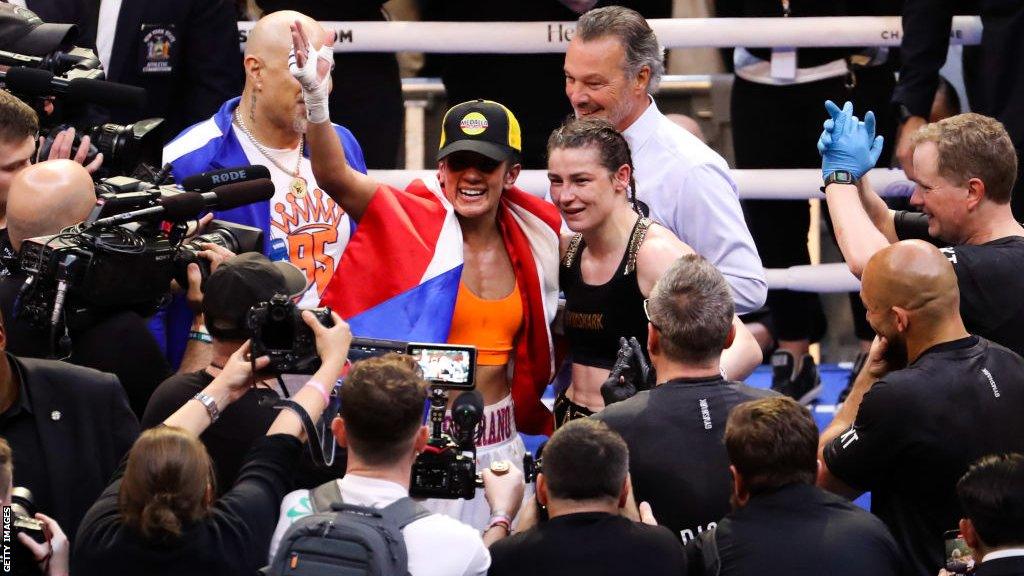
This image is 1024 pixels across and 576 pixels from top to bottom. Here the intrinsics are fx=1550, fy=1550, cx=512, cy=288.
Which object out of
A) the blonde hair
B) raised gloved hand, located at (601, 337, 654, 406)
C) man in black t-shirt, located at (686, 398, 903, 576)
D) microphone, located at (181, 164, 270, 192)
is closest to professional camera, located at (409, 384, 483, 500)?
raised gloved hand, located at (601, 337, 654, 406)

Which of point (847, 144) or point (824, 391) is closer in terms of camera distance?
point (847, 144)

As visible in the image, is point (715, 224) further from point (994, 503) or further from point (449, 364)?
point (994, 503)

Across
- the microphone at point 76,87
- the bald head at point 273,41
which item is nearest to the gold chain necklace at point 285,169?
the bald head at point 273,41

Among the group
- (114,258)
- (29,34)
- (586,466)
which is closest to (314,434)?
(586,466)

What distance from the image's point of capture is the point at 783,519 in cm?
341

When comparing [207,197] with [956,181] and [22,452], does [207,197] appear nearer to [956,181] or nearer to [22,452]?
[22,452]

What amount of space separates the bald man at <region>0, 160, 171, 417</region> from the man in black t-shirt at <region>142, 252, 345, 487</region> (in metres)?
0.39

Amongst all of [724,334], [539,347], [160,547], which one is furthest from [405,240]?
[160,547]

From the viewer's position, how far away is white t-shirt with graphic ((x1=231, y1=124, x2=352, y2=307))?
5.21 meters

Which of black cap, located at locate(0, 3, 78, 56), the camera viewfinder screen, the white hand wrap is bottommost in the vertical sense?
the camera viewfinder screen

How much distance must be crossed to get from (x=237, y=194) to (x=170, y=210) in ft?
0.85

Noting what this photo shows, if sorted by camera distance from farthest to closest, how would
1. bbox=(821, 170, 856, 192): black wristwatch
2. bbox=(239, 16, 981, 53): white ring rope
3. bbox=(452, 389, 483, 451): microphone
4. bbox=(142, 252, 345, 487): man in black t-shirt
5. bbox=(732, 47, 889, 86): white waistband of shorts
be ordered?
bbox=(732, 47, 889, 86): white waistband of shorts
bbox=(239, 16, 981, 53): white ring rope
bbox=(821, 170, 856, 192): black wristwatch
bbox=(142, 252, 345, 487): man in black t-shirt
bbox=(452, 389, 483, 451): microphone

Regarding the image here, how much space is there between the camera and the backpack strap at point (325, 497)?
335cm

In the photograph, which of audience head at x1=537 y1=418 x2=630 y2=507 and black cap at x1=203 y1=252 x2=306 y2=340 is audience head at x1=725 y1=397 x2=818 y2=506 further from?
black cap at x1=203 y1=252 x2=306 y2=340
